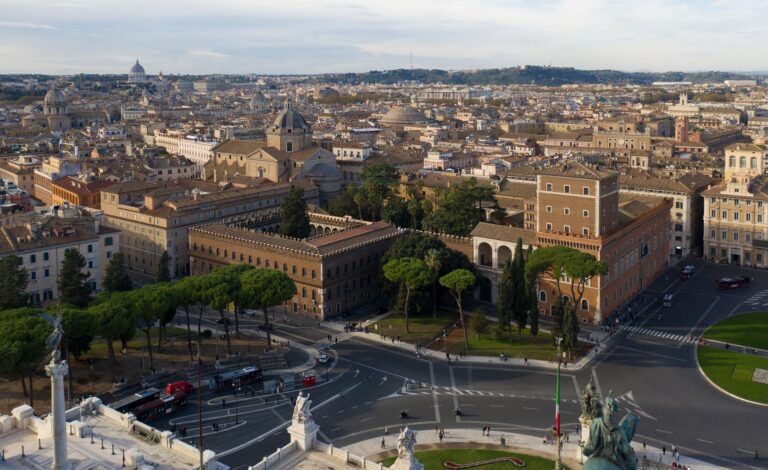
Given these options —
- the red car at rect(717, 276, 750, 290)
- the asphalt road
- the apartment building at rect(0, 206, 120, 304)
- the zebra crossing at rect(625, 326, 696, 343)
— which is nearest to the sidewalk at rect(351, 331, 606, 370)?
the asphalt road

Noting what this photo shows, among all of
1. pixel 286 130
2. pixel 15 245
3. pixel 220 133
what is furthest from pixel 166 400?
pixel 220 133

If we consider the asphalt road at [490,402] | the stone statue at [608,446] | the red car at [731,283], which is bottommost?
the asphalt road at [490,402]

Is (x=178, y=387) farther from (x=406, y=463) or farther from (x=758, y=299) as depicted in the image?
(x=758, y=299)

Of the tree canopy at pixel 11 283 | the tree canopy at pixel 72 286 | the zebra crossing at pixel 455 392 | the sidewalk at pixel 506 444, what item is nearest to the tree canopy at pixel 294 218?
the tree canopy at pixel 72 286

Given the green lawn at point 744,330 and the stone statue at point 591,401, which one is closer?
the stone statue at point 591,401

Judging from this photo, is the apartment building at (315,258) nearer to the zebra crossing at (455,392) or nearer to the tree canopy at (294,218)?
the tree canopy at (294,218)

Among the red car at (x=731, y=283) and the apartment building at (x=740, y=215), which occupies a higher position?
the apartment building at (x=740, y=215)

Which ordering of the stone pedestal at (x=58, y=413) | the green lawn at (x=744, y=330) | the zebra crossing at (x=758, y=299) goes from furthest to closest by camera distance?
the zebra crossing at (x=758, y=299) < the green lawn at (x=744, y=330) < the stone pedestal at (x=58, y=413)

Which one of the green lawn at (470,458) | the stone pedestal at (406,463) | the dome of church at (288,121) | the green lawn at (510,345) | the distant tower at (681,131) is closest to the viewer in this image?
the stone pedestal at (406,463)
